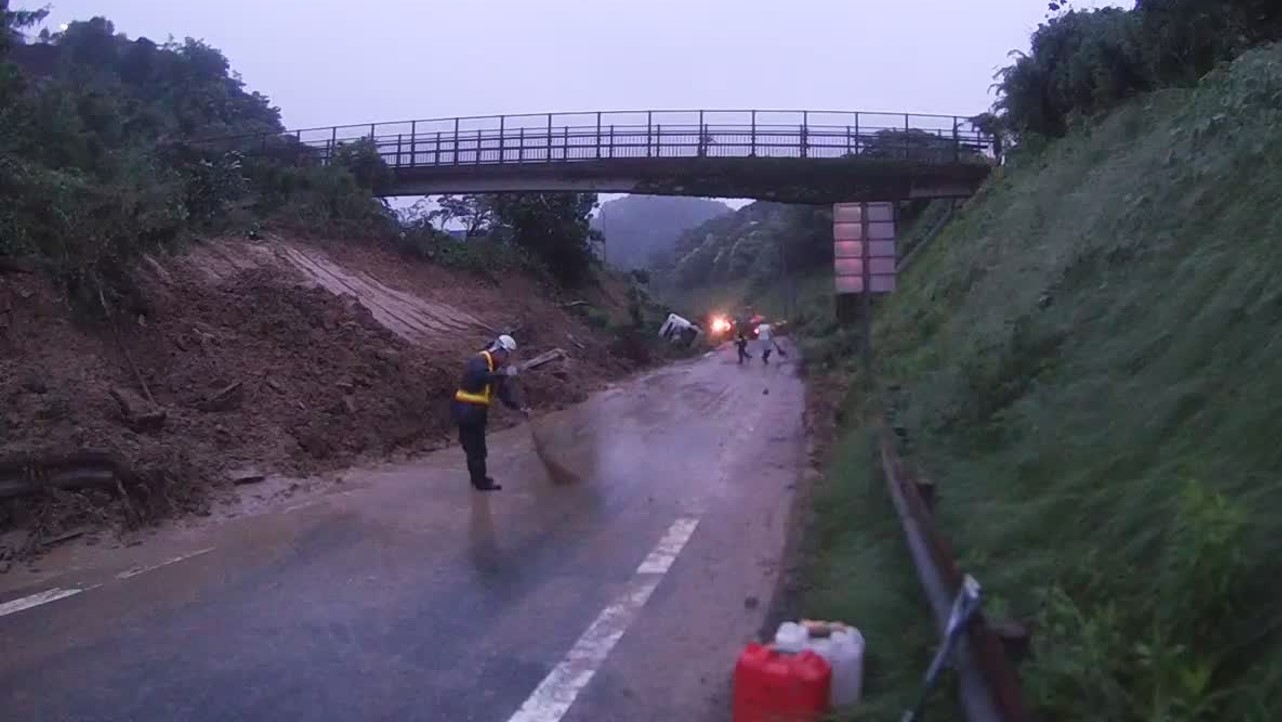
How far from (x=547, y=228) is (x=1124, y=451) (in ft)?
119

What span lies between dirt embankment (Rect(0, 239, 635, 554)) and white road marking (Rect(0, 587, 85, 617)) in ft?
6.29

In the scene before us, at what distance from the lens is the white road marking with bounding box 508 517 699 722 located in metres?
5.76

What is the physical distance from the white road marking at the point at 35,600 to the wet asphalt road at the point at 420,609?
68 mm

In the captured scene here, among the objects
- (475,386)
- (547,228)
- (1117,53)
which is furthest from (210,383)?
(547,228)

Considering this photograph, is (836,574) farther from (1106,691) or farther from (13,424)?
(13,424)

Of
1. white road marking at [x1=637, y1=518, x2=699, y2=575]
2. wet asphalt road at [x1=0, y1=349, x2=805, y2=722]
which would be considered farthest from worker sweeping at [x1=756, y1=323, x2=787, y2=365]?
white road marking at [x1=637, y1=518, x2=699, y2=575]

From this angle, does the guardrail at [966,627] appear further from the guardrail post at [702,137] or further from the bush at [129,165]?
the guardrail post at [702,137]

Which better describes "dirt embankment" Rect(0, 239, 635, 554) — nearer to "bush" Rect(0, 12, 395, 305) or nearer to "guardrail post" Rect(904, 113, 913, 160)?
"bush" Rect(0, 12, 395, 305)

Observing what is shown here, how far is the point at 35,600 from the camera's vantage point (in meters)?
7.96

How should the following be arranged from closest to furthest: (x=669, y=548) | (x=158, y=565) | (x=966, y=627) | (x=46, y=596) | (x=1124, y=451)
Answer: (x=966, y=627), (x=1124, y=451), (x=46, y=596), (x=158, y=565), (x=669, y=548)

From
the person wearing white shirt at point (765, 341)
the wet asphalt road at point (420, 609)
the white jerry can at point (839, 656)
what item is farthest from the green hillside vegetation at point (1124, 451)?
the person wearing white shirt at point (765, 341)

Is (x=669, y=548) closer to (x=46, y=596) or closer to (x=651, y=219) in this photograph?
(x=46, y=596)

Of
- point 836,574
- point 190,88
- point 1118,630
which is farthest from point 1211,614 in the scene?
point 190,88

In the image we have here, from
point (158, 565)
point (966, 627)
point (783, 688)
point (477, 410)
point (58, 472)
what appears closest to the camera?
point (966, 627)
